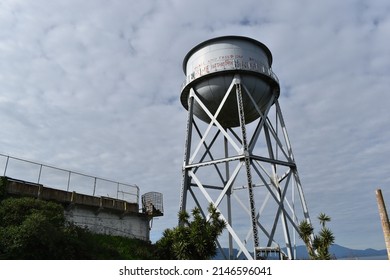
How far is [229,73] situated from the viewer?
23766 millimetres

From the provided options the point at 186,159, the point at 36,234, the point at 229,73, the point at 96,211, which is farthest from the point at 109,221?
the point at 229,73

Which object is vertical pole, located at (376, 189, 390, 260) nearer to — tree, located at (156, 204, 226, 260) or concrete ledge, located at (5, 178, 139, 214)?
tree, located at (156, 204, 226, 260)

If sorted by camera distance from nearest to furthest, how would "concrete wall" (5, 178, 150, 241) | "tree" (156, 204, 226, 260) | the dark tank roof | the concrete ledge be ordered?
"tree" (156, 204, 226, 260), the concrete ledge, "concrete wall" (5, 178, 150, 241), the dark tank roof

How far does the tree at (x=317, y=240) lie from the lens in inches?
741

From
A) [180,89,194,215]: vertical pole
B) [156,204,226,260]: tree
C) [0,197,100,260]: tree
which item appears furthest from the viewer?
[180,89,194,215]: vertical pole

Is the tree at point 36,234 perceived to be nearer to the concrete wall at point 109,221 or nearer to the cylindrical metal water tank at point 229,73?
the concrete wall at point 109,221

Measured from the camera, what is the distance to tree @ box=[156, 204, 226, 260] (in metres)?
18.5

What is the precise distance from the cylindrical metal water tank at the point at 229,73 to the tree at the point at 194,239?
27.6 feet

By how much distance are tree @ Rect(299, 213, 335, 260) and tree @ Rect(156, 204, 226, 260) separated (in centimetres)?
502

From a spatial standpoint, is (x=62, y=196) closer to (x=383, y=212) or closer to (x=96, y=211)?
(x=96, y=211)

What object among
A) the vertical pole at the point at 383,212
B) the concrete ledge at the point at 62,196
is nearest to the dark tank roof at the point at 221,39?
the concrete ledge at the point at 62,196

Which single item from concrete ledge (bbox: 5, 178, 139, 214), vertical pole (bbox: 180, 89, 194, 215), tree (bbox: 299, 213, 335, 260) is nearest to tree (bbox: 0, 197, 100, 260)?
concrete ledge (bbox: 5, 178, 139, 214)

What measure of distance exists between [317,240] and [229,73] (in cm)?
1234
